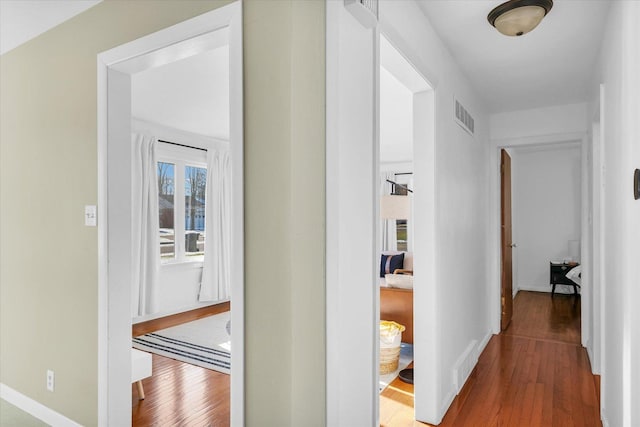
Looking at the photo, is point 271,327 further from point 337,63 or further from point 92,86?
point 92,86

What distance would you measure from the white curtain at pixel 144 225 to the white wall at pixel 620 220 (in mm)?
4719

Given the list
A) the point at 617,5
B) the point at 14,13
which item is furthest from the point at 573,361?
the point at 14,13

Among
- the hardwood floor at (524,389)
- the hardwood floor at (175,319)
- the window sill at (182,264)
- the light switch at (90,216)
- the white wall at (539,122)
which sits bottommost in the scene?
the hardwood floor at (175,319)

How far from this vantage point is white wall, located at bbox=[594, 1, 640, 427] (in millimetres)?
1607

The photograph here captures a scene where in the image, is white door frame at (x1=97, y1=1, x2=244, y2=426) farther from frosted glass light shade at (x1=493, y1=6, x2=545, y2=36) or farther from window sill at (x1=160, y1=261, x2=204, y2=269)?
window sill at (x1=160, y1=261, x2=204, y2=269)

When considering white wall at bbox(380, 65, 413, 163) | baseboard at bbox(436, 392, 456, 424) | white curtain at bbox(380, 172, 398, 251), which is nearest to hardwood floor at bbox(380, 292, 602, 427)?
baseboard at bbox(436, 392, 456, 424)

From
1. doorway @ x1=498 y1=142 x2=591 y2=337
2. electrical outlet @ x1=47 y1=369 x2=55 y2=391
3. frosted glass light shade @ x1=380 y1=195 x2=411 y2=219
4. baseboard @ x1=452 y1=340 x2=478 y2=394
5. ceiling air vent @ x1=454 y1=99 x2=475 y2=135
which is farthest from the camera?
doorway @ x1=498 y1=142 x2=591 y2=337

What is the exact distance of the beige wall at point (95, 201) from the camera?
1.42 metres

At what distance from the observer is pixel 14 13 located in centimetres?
227

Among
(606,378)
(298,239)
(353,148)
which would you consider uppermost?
(353,148)

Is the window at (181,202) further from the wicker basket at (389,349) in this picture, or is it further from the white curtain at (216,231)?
the wicker basket at (389,349)

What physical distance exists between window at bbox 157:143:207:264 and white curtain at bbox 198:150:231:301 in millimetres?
170

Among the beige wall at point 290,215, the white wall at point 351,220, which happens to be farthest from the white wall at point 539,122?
the beige wall at point 290,215

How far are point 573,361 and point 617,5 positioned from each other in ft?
9.65
